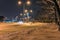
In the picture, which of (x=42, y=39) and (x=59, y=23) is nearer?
(x=42, y=39)

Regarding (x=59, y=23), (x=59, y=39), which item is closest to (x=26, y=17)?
(x=59, y=23)

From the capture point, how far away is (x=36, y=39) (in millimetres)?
10727

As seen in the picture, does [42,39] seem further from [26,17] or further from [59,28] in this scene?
[26,17]

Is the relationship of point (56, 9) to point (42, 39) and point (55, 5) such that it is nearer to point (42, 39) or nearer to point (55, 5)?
point (55, 5)

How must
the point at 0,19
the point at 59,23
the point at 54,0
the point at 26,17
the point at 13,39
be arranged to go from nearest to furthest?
the point at 13,39
the point at 54,0
the point at 59,23
the point at 26,17
the point at 0,19

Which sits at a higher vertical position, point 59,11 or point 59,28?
point 59,11

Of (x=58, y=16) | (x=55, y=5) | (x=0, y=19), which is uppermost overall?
(x=55, y=5)

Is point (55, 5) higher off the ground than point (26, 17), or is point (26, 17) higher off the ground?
point (55, 5)

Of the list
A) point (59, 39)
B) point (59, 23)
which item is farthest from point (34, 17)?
point (59, 39)

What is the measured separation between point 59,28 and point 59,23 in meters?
0.55

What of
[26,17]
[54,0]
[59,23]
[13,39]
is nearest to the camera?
[13,39]

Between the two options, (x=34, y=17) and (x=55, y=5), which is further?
(x=34, y=17)

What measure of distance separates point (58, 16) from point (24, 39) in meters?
8.11

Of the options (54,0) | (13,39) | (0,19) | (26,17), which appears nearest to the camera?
(13,39)
